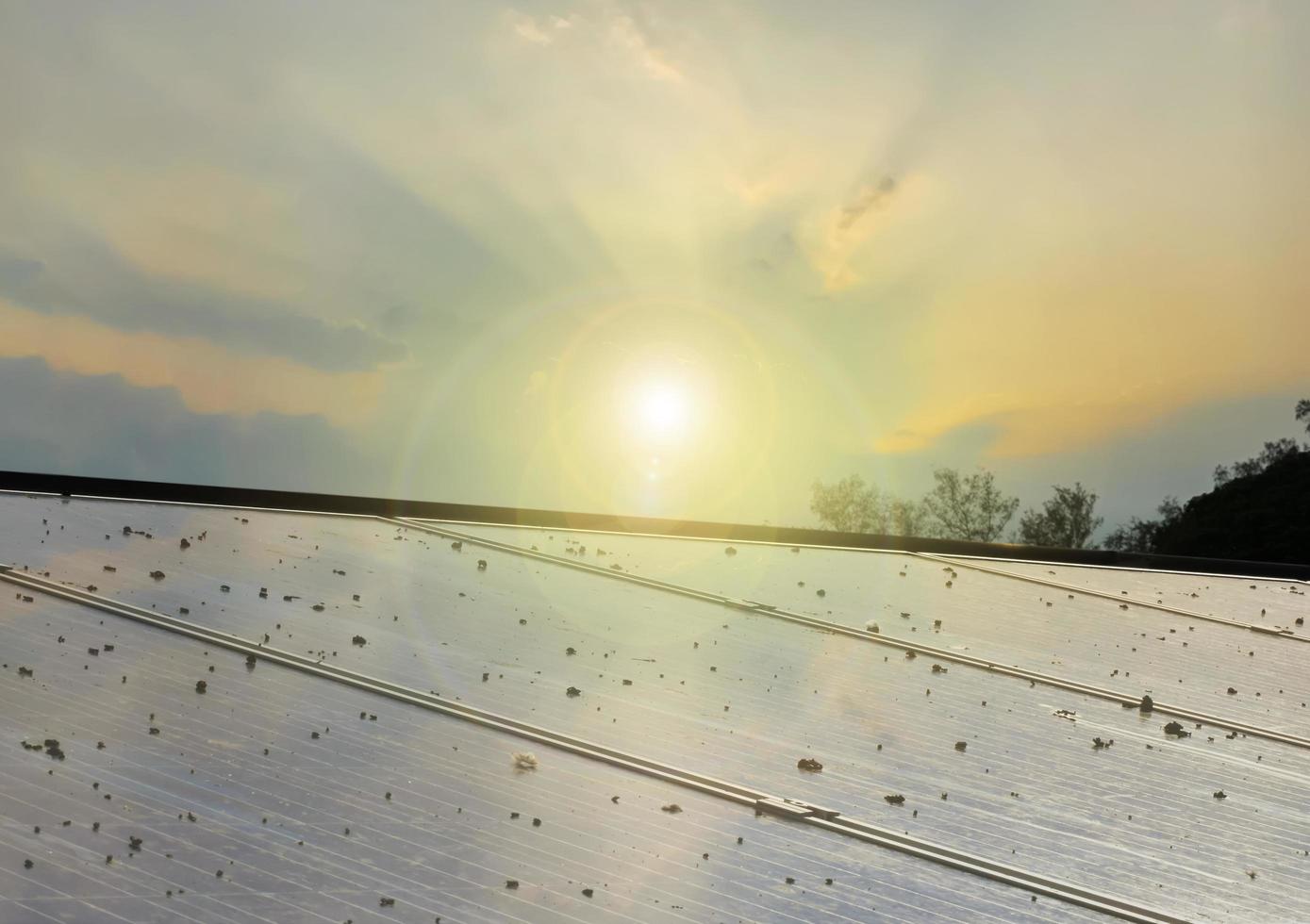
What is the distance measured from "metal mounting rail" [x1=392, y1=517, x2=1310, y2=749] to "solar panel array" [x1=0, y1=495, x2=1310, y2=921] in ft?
0.14

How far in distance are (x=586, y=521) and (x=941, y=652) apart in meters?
5.53

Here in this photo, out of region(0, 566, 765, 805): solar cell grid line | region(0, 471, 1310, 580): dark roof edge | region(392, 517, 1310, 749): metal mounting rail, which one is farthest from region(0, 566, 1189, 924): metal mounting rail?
region(0, 471, 1310, 580): dark roof edge

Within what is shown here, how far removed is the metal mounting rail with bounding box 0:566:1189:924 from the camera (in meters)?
4.44

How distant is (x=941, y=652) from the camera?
791 centimetres

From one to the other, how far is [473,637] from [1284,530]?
31962 millimetres

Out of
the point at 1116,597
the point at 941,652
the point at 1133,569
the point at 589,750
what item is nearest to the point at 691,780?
the point at 589,750

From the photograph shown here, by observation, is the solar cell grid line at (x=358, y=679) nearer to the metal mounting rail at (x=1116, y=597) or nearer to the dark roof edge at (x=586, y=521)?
the dark roof edge at (x=586, y=521)

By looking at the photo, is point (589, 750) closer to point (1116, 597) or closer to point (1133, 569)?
point (1116, 597)

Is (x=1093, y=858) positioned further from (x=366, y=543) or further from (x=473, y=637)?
(x=366, y=543)

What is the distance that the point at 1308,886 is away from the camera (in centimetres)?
484

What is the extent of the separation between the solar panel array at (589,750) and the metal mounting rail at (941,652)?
0.04m

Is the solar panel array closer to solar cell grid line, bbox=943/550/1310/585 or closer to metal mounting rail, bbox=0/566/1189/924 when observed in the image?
metal mounting rail, bbox=0/566/1189/924

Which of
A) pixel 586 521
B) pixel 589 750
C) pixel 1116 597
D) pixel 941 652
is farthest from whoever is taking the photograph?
pixel 586 521

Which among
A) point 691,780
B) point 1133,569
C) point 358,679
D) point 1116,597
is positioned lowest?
point 691,780
